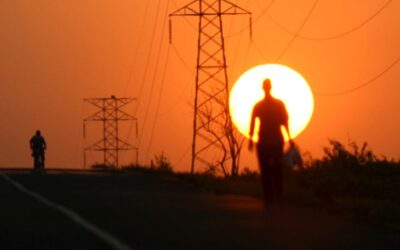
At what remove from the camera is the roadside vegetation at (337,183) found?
65.3 feet

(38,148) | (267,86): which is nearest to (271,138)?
(267,86)

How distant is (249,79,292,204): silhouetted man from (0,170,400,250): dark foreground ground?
0.52 metres

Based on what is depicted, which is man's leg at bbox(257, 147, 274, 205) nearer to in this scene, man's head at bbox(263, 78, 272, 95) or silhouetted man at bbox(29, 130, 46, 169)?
man's head at bbox(263, 78, 272, 95)

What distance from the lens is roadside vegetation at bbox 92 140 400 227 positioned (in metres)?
19.9

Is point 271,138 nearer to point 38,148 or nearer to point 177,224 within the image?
point 177,224

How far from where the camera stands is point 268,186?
68.3ft

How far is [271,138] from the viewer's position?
21281 millimetres

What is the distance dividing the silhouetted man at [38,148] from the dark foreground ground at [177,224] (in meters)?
25.5

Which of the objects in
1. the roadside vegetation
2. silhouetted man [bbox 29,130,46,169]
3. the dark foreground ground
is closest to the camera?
the dark foreground ground

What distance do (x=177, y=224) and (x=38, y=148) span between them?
111 ft

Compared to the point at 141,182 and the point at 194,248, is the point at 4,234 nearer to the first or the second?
the point at 194,248

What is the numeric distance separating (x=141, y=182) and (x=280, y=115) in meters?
7.77

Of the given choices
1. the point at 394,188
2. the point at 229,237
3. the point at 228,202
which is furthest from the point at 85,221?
the point at 394,188

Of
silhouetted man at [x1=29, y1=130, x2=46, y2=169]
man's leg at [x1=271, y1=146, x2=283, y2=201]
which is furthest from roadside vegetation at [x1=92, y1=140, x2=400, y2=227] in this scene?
silhouetted man at [x1=29, y1=130, x2=46, y2=169]
